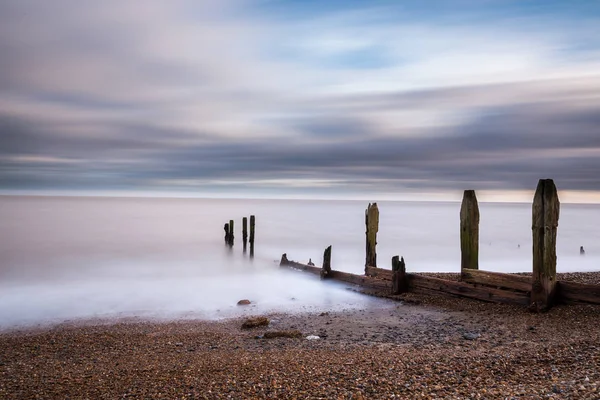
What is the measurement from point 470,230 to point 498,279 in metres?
1.33

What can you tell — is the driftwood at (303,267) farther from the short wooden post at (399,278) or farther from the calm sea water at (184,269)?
the short wooden post at (399,278)

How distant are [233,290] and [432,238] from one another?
2794 centimetres

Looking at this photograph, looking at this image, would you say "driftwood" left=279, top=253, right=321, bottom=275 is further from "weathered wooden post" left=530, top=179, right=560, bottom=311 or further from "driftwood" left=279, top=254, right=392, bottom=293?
"weathered wooden post" left=530, top=179, right=560, bottom=311

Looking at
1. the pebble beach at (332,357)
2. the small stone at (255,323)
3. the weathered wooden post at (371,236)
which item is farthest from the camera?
the weathered wooden post at (371,236)

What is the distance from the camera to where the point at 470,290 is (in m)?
10.1

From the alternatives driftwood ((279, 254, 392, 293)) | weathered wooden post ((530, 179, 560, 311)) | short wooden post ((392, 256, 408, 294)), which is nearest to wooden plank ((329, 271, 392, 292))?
driftwood ((279, 254, 392, 293))

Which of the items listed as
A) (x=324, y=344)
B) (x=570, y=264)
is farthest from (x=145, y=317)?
(x=570, y=264)

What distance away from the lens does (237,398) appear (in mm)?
5059

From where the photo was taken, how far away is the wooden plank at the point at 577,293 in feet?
27.5

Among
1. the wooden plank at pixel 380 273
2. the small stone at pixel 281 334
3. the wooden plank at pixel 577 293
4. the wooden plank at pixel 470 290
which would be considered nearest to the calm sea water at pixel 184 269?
the wooden plank at pixel 380 273

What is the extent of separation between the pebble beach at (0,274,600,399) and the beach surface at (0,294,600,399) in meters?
0.02

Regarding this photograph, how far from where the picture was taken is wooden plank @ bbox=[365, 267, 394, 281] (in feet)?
40.7

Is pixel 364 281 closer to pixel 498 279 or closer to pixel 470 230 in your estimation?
pixel 470 230

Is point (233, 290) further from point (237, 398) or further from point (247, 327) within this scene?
point (237, 398)
